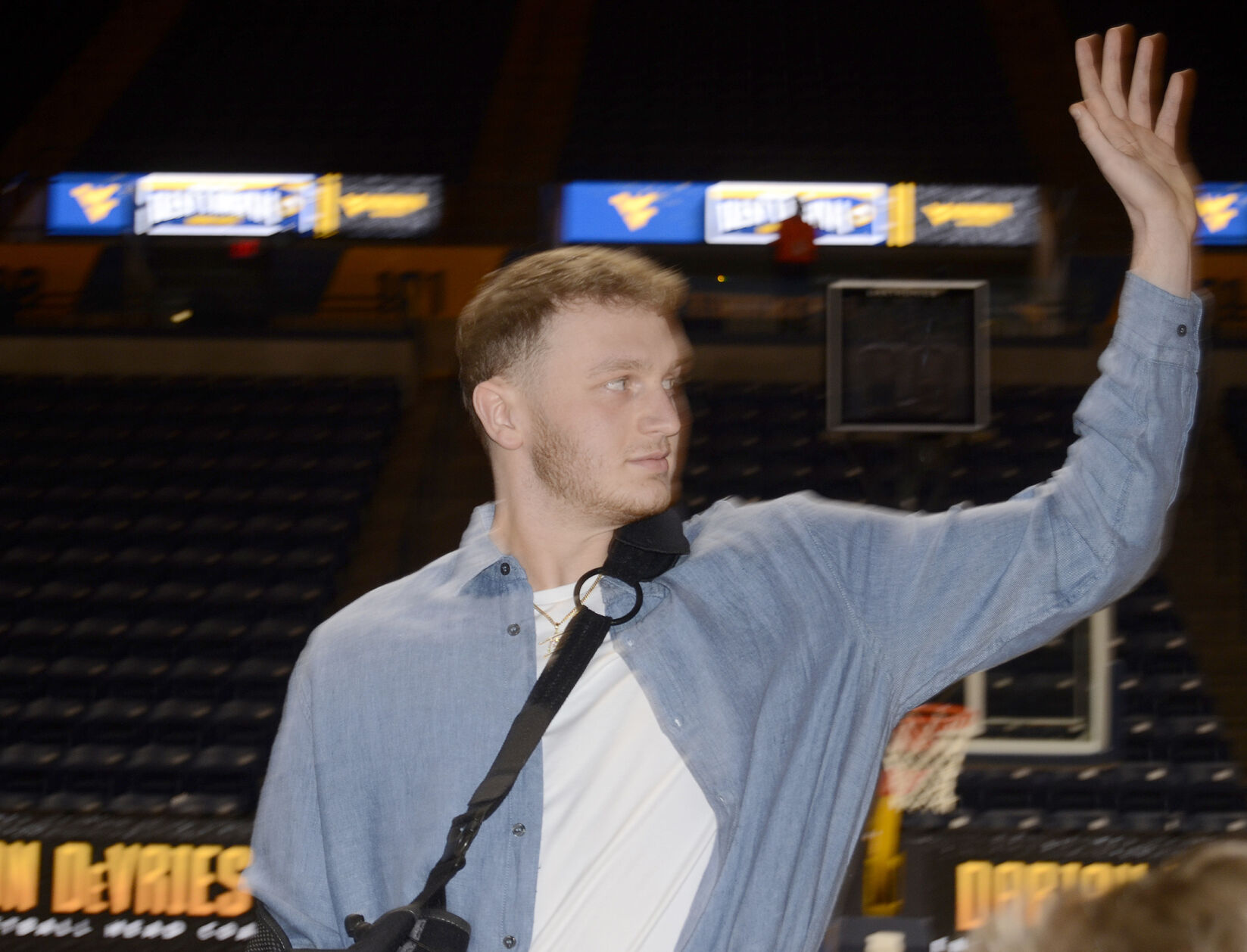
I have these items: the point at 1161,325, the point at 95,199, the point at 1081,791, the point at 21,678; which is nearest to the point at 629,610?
the point at 1161,325

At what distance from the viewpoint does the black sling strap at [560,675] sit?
1.41m

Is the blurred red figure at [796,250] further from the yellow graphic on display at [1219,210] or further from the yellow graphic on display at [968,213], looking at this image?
the yellow graphic on display at [1219,210]

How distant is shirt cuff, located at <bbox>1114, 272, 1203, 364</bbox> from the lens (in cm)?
143

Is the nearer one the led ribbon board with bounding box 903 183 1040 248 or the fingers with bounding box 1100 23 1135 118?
the fingers with bounding box 1100 23 1135 118

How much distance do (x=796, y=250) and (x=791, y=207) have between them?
317cm

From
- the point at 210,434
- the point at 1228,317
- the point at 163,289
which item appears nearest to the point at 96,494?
the point at 210,434

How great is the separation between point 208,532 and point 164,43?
37.6 feet

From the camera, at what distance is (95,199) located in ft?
45.8

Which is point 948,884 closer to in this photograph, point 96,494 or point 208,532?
point 208,532

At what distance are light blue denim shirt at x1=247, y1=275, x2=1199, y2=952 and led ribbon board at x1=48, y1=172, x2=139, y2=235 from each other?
13.0m

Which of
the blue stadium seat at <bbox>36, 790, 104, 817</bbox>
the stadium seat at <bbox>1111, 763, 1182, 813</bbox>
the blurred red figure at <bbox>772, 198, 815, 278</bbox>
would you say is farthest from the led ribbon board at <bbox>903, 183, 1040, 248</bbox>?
the blue stadium seat at <bbox>36, 790, 104, 817</bbox>

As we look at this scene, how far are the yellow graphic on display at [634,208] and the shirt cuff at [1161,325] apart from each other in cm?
1264

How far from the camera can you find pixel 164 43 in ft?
60.8

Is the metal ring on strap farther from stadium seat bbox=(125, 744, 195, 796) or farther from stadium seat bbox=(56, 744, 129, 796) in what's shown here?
stadium seat bbox=(56, 744, 129, 796)
